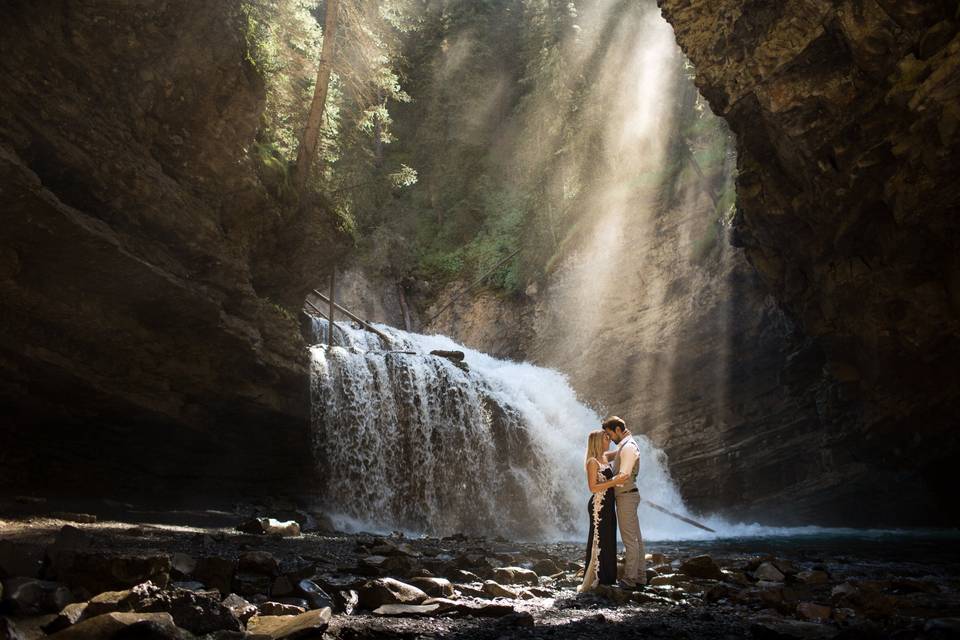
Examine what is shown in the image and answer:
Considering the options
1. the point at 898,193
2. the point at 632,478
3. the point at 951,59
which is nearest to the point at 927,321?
the point at 898,193

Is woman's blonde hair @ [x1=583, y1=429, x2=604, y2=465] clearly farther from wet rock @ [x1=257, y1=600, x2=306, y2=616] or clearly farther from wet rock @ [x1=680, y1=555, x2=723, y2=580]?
wet rock @ [x1=257, y1=600, x2=306, y2=616]

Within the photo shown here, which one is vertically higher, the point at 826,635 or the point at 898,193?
the point at 898,193

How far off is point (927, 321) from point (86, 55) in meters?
16.7

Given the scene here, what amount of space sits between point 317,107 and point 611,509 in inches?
482

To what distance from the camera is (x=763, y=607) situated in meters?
5.52

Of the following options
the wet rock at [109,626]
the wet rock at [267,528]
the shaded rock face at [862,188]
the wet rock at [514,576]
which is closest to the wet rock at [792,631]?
the wet rock at [514,576]

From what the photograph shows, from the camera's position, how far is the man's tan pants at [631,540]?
22.0 ft

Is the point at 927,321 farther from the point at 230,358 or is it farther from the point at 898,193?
the point at 230,358

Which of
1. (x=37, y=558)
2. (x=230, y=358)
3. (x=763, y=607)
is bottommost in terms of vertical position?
(x=763, y=607)

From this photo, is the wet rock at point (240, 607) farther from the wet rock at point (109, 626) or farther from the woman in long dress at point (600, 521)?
the woman in long dress at point (600, 521)

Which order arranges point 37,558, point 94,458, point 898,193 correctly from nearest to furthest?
point 37,558
point 898,193
point 94,458

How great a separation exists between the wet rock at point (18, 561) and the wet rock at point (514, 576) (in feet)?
13.5

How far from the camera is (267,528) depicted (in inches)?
408

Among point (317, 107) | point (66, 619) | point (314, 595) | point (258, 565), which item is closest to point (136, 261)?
point (317, 107)
